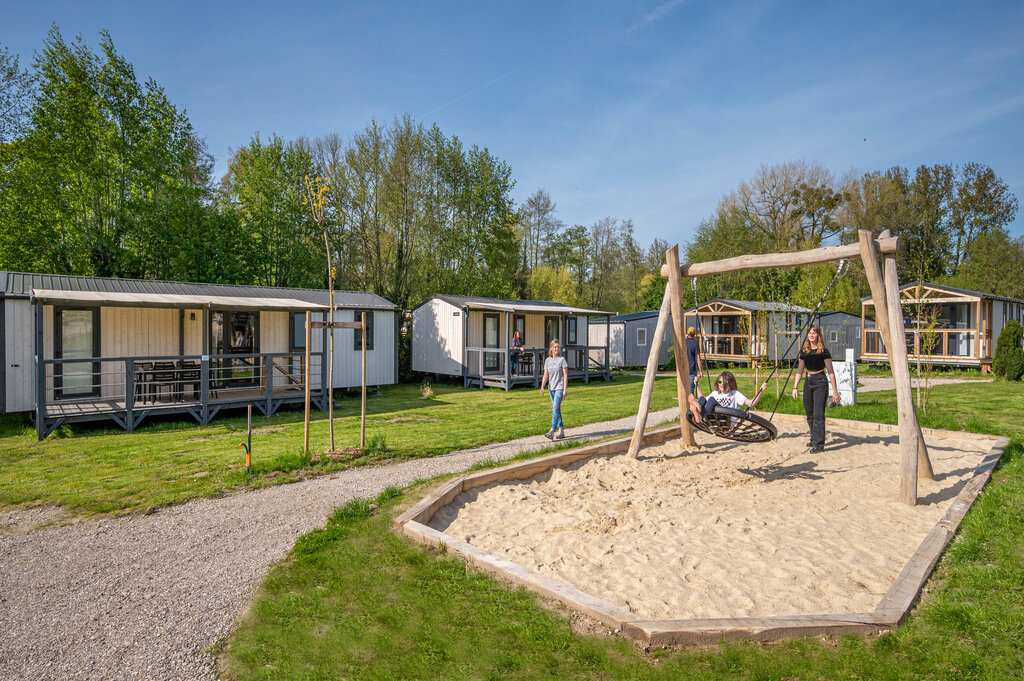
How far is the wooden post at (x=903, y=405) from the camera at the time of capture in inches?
222

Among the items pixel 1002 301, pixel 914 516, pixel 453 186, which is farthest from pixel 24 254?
pixel 1002 301

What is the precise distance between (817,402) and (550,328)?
51.5ft

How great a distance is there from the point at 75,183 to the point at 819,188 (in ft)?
124

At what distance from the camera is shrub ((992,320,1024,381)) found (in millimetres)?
18297

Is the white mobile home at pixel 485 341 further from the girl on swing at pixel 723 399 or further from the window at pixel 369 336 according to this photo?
the girl on swing at pixel 723 399

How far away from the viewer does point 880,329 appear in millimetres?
6398

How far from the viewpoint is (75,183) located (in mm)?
20047

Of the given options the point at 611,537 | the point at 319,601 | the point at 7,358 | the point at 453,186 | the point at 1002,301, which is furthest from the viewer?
the point at 453,186

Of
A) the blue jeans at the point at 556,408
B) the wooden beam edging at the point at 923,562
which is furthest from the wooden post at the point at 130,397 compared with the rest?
the wooden beam edging at the point at 923,562

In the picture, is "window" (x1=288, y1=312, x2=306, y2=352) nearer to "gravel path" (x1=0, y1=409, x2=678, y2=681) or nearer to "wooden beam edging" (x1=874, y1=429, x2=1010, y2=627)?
"gravel path" (x1=0, y1=409, x2=678, y2=681)

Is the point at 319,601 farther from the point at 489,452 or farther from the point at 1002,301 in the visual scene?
the point at 1002,301

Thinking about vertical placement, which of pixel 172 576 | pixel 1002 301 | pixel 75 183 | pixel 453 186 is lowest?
pixel 172 576

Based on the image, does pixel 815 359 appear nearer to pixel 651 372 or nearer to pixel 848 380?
pixel 651 372

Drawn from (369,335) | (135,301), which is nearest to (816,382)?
(135,301)
